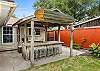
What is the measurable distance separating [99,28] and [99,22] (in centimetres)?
620

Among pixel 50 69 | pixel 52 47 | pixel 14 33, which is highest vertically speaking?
pixel 14 33

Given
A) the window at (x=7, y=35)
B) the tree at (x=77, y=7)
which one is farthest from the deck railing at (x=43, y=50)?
the tree at (x=77, y=7)

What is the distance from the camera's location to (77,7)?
103 feet

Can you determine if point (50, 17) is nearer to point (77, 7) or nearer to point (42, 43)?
point (42, 43)

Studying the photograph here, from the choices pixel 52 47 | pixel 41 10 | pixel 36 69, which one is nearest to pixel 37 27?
pixel 52 47

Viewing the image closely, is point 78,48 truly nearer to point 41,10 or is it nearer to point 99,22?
point 99,22

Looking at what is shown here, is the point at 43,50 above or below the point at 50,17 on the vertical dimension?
below

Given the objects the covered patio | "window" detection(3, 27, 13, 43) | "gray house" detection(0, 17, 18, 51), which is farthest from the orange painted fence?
"window" detection(3, 27, 13, 43)

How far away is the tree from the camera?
2973 centimetres

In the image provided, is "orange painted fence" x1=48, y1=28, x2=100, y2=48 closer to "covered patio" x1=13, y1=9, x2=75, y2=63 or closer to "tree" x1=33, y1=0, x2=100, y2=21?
"covered patio" x1=13, y1=9, x2=75, y2=63

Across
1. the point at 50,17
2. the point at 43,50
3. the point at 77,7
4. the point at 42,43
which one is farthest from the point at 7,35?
the point at 77,7

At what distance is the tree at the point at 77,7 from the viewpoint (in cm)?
2973

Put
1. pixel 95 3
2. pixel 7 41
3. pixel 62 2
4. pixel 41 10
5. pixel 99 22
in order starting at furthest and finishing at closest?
pixel 95 3
pixel 62 2
pixel 99 22
pixel 7 41
pixel 41 10

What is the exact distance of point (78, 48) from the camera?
15523 millimetres
